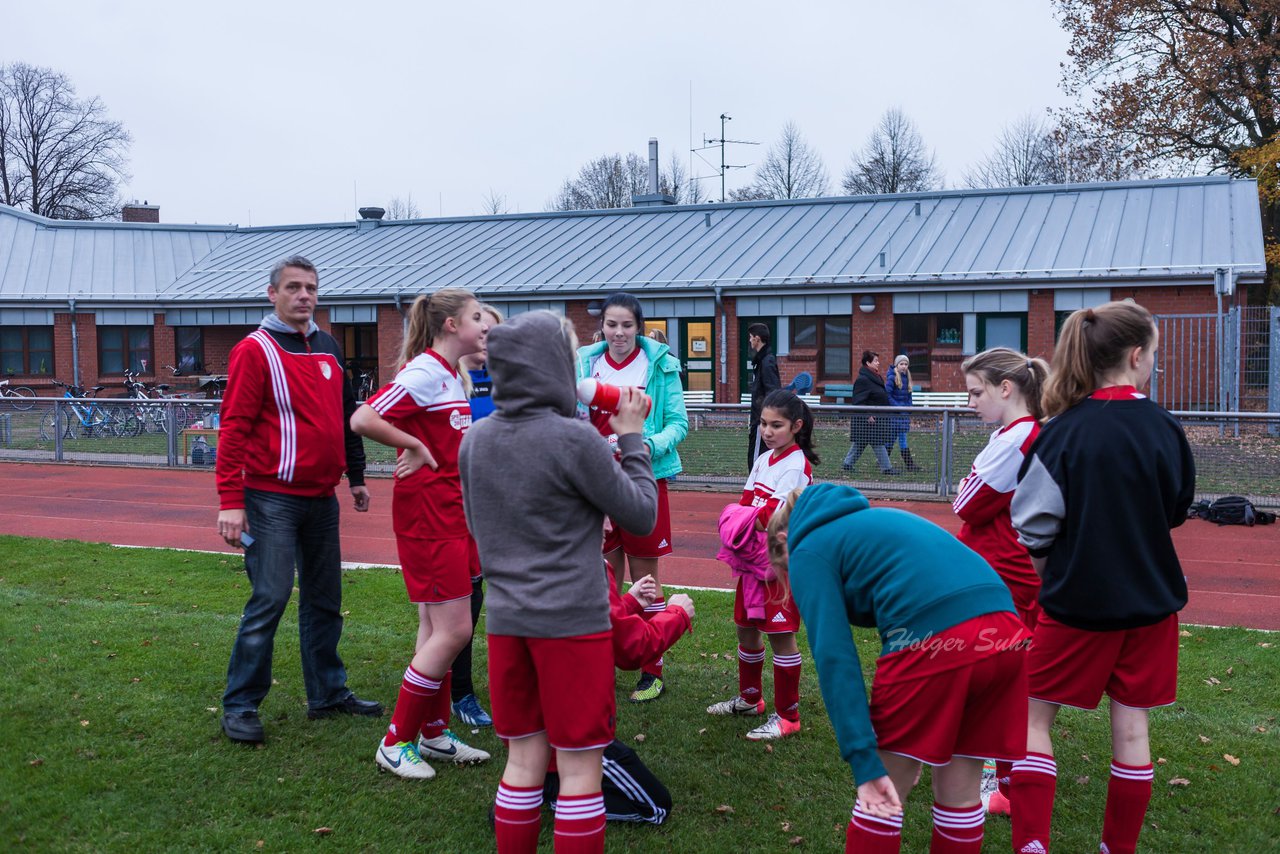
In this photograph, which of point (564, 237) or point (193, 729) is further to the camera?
point (564, 237)

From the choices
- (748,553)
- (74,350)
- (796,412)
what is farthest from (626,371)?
(74,350)

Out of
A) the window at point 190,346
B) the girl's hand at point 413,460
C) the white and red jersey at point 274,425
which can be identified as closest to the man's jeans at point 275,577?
the white and red jersey at point 274,425

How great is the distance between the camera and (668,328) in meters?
27.7

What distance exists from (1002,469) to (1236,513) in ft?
30.8

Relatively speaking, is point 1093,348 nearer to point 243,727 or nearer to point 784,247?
point 243,727

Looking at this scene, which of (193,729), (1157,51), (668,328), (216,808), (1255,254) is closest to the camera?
(216,808)

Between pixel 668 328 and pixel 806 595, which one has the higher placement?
pixel 668 328

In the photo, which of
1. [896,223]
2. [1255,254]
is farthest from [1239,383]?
[896,223]

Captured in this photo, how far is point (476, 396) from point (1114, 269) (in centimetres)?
2217

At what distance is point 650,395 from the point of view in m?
5.74

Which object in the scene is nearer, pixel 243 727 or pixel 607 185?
pixel 243 727

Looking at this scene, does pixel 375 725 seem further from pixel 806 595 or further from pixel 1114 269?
pixel 1114 269

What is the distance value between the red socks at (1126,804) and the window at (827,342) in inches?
923

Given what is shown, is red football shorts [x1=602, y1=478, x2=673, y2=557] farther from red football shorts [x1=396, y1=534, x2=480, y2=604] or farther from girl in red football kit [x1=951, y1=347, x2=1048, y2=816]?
girl in red football kit [x1=951, y1=347, x2=1048, y2=816]
